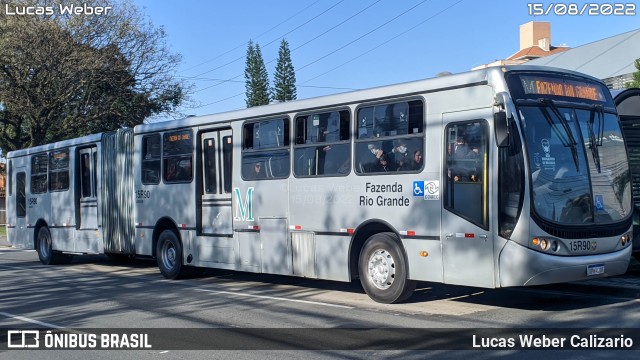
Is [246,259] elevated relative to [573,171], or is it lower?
lower

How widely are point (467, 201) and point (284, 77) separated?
50233mm

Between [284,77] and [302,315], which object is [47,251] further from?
[284,77]

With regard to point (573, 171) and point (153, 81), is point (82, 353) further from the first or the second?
point (153, 81)

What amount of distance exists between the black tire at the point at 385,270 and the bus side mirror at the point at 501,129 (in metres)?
2.48

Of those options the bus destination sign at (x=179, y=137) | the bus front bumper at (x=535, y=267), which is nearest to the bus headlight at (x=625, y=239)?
the bus front bumper at (x=535, y=267)

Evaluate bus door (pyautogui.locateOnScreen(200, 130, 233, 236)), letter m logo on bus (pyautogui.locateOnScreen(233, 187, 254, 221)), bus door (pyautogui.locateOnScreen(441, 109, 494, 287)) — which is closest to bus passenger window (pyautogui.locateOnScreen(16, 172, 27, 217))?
bus door (pyautogui.locateOnScreen(200, 130, 233, 236))

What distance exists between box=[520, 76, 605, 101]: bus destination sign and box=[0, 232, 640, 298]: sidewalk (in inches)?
126

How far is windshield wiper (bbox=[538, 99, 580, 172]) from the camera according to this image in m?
9.30

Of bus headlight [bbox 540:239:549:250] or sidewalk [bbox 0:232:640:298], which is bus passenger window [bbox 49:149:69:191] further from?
bus headlight [bbox 540:239:549:250]

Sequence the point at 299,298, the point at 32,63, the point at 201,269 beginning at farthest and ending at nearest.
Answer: the point at 32,63 → the point at 201,269 → the point at 299,298

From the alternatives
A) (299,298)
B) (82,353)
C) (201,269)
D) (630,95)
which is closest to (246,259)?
(299,298)

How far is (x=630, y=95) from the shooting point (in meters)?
12.3

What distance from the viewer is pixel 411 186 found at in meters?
10.1

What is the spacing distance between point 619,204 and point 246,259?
6813 millimetres
